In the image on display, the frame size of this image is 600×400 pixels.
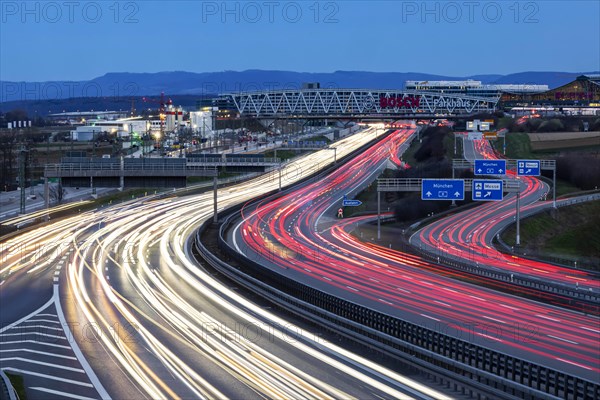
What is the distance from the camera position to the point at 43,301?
32875 mm

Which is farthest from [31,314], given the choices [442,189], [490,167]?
[490,167]

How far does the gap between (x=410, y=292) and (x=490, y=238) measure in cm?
1792

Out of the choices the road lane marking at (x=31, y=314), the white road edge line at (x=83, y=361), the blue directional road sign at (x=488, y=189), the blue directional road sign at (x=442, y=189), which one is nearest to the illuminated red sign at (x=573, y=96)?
the blue directional road sign at (x=488, y=189)

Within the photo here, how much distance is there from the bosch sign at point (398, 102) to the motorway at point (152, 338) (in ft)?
440

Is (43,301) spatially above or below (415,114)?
below

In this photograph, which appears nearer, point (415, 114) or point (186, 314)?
point (186, 314)

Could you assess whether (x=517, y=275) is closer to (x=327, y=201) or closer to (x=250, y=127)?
(x=327, y=201)

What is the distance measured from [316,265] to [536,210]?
21.7 meters

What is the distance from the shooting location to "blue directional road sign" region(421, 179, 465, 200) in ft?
173

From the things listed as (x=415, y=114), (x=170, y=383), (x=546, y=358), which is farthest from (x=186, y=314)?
(x=415, y=114)

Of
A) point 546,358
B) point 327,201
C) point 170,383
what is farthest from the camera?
point 327,201

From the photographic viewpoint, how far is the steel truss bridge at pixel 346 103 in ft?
611

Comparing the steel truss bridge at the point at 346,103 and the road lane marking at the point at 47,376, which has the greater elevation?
the steel truss bridge at the point at 346,103

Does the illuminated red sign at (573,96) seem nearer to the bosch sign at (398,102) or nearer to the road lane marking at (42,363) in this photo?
the bosch sign at (398,102)
